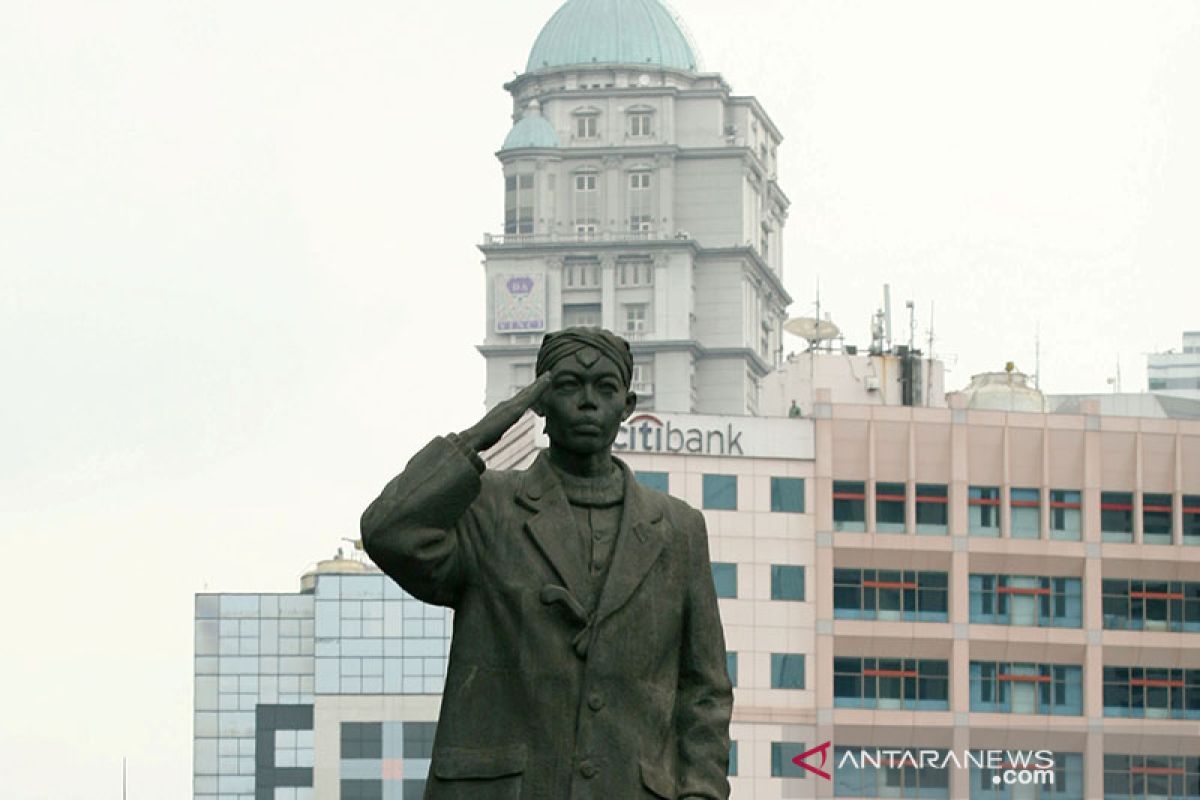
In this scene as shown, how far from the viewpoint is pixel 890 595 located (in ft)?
419

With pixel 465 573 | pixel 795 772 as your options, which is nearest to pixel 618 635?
pixel 465 573

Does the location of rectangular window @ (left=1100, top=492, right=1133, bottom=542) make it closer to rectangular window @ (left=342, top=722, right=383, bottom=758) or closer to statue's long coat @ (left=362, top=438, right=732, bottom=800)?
rectangular window @ (left=342, top=722, right=383, bottom=758)

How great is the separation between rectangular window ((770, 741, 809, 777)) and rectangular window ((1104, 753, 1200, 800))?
432 inches

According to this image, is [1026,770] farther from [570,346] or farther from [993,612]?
[570,346]

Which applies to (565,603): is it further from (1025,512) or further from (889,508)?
(1025,512)

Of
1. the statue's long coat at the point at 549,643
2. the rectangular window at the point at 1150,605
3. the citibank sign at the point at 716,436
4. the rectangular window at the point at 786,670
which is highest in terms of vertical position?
the citibank sign at the point at 716,436

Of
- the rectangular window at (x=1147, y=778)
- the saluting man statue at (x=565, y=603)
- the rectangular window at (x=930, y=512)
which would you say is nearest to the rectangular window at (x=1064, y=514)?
the rectangular window at (x=930, y=512)

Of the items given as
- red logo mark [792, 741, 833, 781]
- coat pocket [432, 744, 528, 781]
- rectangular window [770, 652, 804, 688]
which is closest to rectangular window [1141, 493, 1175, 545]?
rectangular window [770, 652, 804, 688]

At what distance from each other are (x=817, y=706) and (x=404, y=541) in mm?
109178

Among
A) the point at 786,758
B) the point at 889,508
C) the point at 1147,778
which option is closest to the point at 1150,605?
the point at 1147,778

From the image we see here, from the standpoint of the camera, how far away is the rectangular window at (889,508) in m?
127

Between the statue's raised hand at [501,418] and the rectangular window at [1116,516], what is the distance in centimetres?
11133

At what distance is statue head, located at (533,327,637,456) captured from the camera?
715 inches

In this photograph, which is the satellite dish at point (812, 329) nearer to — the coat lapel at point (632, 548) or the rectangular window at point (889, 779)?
the rectangular window at point (889, 779)
